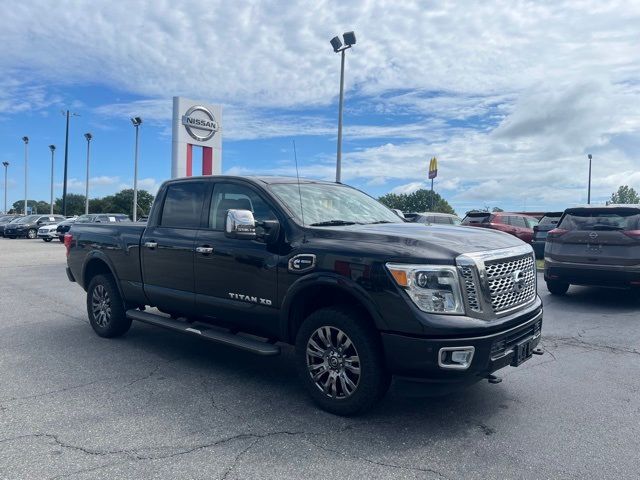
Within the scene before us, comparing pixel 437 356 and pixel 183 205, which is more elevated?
pixel 183 205

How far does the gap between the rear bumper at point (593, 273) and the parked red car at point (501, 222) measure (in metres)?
9.32

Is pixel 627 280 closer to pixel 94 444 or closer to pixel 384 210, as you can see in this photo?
pixel 384 210

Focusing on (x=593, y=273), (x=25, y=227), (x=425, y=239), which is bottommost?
(x=25, y=227)

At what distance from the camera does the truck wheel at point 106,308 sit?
21.2 ft

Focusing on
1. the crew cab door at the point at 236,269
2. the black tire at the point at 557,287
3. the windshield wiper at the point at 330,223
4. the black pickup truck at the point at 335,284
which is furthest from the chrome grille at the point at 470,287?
the black tire at the point at 557,287

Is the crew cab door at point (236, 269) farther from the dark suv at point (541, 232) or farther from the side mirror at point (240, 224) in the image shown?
→ the dark suv at point (541, 232)

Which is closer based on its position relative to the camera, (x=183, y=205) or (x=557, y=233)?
(x=183, y=205)

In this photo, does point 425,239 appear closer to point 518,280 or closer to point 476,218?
point 518,280

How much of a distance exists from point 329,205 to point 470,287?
1.81m

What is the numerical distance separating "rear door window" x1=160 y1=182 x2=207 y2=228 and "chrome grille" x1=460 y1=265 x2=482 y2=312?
2.85 meters

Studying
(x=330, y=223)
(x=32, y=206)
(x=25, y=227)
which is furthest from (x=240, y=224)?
(x=32, y=206)

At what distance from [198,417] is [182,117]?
19230 millimetres

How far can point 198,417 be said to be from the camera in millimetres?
4090

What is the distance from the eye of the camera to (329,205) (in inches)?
203
